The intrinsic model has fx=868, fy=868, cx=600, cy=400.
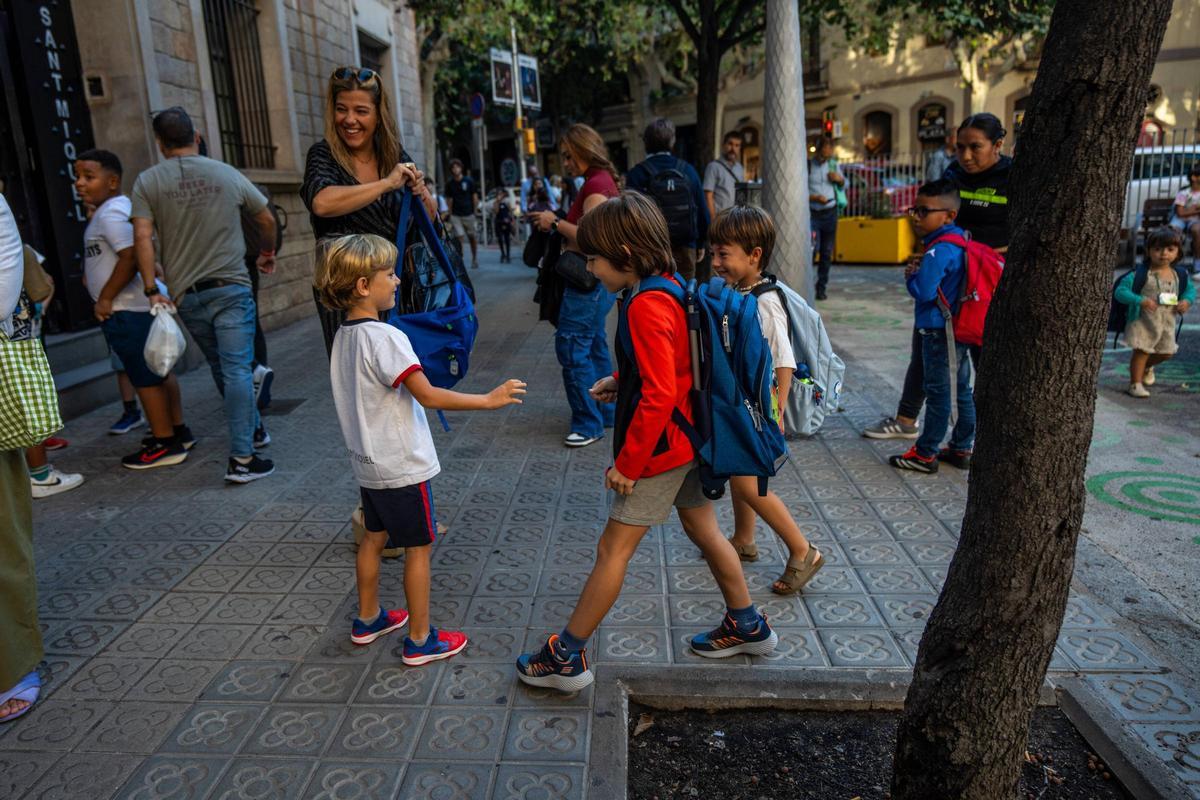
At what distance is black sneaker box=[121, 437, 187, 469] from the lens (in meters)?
5.45

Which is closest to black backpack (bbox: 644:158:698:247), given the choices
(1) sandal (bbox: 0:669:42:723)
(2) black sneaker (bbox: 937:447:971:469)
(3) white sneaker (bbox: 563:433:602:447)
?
(3) white sneaker (bbox: 563:433:602:447)

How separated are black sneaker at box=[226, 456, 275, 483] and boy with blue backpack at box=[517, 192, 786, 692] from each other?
2839mm

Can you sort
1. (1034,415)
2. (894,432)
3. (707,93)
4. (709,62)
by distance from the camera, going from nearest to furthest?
(1034,415), (894,432), (709,62), (707,93)

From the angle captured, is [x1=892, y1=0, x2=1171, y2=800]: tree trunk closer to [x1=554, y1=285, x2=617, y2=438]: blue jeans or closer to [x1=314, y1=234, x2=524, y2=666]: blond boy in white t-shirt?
[x1=314, y1=234, x2=524, y2=666]: blond boy in white t-shirt

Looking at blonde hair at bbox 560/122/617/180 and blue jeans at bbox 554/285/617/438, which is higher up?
blonde hair at bbox 560/122/617/180

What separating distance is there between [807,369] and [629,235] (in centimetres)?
136

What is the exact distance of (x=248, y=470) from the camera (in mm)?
5156

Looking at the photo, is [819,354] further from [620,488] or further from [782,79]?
[782,79]

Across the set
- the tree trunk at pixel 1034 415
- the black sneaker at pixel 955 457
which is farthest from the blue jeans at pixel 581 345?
the tree trunk at pixel 1034 415

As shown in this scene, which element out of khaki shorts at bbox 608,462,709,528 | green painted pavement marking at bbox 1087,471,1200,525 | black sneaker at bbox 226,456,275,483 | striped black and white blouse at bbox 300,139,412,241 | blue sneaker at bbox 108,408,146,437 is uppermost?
striped black and white blouse at bbox 300,139,412,241

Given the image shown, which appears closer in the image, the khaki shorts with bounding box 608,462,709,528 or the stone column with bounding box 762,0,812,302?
the khaki shorts with bounding box 608,462,709,528

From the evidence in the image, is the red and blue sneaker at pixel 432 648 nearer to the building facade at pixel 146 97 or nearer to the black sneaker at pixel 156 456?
the black sneaker at pixel 156 456

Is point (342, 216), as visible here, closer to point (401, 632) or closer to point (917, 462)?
point (401, 632)

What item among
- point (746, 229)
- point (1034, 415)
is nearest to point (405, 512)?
point (746, 229)
